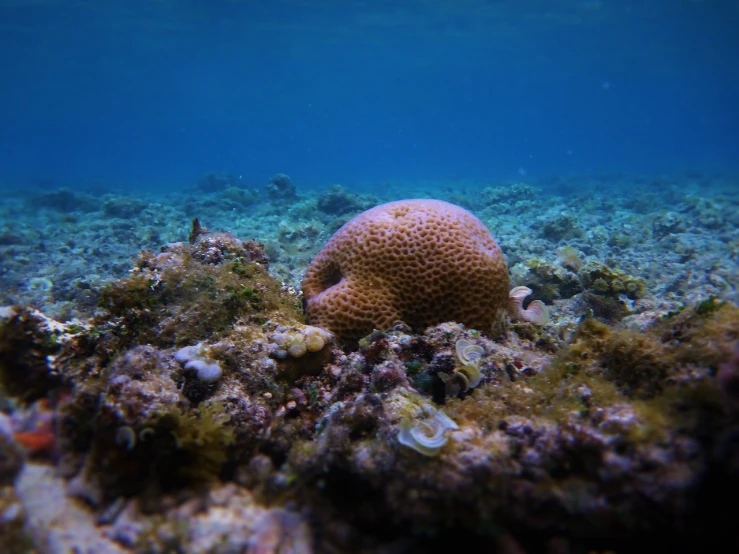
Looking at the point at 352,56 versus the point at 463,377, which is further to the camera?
the point at 352,56

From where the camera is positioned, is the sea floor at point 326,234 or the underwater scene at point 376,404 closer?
the underwater scene at point 376,404

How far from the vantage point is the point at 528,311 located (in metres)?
5.20

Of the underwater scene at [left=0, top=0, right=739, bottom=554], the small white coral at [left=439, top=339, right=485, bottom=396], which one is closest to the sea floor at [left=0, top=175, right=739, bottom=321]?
the underwater scene at [left=0, top=0, right=739, bottom=554]

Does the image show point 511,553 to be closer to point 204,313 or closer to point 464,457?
point 464,457

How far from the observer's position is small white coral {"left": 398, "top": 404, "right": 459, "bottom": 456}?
8.19ft

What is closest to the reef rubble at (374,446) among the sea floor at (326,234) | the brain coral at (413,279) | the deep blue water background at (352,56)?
the brain coral at (413,279)

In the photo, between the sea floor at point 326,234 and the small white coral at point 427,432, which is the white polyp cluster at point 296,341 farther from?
the sea floor at point 326,234

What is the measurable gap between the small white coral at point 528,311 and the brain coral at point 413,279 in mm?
167

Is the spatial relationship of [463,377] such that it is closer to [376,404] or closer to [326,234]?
[376,404]

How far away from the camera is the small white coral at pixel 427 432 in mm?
2496

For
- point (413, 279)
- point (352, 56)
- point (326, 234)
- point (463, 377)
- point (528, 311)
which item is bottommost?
point (463, 377)

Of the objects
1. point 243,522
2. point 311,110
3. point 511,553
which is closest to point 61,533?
point 243,522

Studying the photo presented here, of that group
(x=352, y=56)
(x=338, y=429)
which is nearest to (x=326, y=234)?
(x=338, y=429)

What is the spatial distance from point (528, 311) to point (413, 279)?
1661 millimetres
